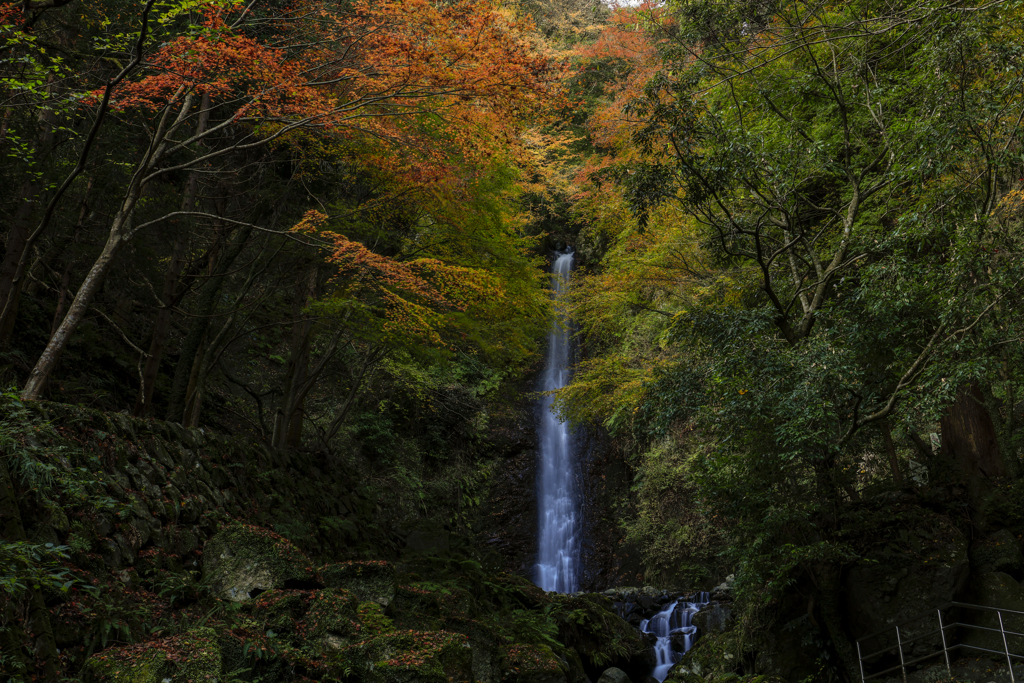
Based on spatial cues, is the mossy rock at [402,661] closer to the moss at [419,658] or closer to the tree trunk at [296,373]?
the moss at [419,658]

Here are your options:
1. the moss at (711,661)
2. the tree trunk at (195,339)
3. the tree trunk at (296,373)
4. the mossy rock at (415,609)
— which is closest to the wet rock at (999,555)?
the moss at (711,661)

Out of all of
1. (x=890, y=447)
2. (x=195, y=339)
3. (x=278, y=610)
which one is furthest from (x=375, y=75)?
(x=890, y=447)

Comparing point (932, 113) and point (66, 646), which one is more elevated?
point (932, 113)

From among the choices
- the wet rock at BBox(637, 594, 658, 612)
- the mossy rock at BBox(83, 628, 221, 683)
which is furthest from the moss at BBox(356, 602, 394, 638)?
the wet rock at BBox(637, 594, 658, 612)

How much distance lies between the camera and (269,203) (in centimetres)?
1231

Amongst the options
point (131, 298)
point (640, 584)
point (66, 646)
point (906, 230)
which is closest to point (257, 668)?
point (66, 646)

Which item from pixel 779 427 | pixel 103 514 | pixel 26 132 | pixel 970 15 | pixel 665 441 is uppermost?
pixel 26 132

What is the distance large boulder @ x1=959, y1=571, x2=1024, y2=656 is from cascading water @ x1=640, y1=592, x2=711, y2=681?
5513 mm

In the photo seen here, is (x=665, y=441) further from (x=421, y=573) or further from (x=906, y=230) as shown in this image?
(x=906, y=230)

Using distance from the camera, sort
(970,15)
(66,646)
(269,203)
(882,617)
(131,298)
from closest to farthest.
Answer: (66,646), (970,15), (882,617), (269,203), (131,298)

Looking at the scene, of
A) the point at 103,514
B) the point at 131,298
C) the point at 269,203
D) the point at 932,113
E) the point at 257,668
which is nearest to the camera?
the point at 257,668

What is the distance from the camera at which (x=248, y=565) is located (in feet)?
21.3

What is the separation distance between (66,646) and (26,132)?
9.04m

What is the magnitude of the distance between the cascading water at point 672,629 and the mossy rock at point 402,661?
8.65 m
